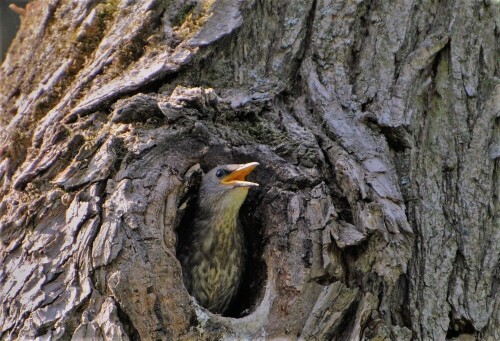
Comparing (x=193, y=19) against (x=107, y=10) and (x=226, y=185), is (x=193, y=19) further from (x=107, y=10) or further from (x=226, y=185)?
(x=226, y=185)

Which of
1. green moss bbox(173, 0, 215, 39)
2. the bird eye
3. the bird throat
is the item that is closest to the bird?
the bird throat

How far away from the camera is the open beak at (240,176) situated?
343 centimetres

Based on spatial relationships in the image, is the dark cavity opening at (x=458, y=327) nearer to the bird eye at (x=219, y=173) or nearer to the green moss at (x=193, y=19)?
the bird eye at (x=219, y=173)

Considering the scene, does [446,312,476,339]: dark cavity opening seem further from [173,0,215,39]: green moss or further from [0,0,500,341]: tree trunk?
[173,0,215,39]: green moss

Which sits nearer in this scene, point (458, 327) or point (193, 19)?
point (458, 327)

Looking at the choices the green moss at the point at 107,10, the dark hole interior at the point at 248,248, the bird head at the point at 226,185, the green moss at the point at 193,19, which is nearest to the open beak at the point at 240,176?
the bird head at the point at 226,185

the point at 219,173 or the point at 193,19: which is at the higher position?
the point at 193,19

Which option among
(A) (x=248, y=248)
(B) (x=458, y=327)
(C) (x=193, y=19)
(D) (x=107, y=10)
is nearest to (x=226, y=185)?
(A) (x=248, y=248)

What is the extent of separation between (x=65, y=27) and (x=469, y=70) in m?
2.17

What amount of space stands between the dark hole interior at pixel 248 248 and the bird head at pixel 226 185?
0.20ft

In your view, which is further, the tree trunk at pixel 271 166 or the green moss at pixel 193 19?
the green moss at pixel 193 19

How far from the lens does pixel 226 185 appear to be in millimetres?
3684

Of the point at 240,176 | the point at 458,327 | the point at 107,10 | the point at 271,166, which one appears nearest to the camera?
the point at 458,327

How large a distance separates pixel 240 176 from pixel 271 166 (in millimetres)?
233
